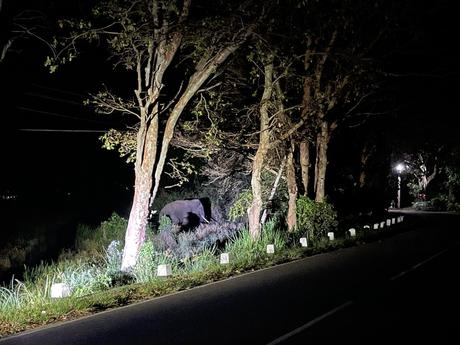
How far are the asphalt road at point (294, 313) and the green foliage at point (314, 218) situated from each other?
9.15 meters

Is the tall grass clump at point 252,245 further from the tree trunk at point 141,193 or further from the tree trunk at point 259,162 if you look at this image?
the tree trunk at point 141,193

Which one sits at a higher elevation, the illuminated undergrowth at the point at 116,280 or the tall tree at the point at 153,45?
A: the tall tree at the point at 153,45

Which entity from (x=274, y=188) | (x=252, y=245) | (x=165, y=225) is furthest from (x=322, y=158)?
(x=252, y=245)

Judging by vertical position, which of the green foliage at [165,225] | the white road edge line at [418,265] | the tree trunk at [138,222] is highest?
the tree trunk at [138,222]

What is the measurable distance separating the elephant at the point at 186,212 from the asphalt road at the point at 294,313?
1519 centimetres

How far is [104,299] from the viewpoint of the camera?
11242 millimetres

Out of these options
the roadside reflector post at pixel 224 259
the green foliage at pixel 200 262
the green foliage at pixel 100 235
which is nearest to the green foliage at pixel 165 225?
the green foliage at pixel 100 235

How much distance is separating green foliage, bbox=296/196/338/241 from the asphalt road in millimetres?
9146

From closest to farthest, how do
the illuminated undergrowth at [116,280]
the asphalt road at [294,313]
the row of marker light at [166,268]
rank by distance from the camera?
1. the asphalt road at [294,313]
2. the illuminated undergrowth at [116,280]
3. the row of marker light at [166,268]

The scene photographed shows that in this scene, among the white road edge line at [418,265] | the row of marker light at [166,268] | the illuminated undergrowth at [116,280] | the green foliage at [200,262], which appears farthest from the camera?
the green foliage at [200,262]

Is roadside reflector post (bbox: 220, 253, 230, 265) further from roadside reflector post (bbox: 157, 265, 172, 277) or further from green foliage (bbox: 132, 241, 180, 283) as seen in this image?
roadside reflector post (bbox: 157, 265, 172, 277)

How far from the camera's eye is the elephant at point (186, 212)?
30.6 metres

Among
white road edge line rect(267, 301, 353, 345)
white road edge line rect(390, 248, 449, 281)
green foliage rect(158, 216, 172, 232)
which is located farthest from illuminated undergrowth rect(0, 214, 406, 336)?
green foliage rect(158, 216, 172, 232)

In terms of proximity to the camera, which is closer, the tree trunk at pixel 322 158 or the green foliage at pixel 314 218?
the green foliage at pixel 314 218
